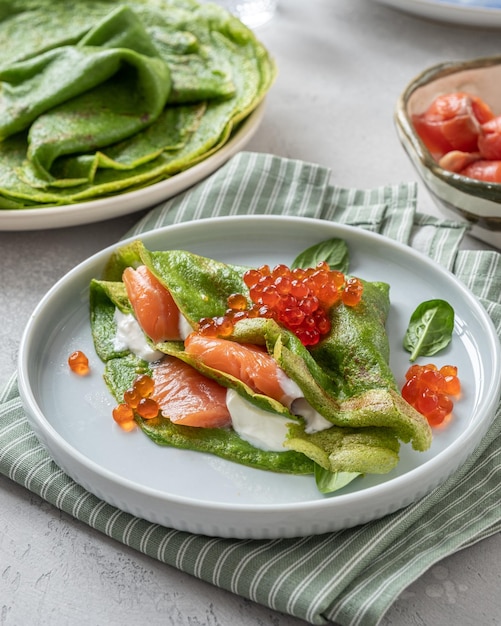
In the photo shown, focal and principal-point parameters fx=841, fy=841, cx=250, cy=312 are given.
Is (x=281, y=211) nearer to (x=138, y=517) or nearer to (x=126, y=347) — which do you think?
(x=126, y=347)

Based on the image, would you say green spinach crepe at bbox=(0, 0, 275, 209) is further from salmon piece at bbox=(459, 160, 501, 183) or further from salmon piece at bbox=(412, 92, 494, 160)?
salmon piece at bbox=(459, 160, 501, 183)

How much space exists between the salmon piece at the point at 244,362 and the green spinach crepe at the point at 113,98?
100 cm

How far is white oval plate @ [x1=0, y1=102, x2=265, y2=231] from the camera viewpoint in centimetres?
271

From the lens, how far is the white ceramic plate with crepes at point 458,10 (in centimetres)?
370

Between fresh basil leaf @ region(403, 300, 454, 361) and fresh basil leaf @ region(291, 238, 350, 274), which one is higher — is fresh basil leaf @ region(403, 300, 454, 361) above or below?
above

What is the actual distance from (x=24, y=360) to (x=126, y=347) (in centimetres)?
26

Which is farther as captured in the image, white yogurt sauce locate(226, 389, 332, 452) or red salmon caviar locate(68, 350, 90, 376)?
red salmon caviar locate(68, 350, 90, 376)

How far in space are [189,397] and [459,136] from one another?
148cm

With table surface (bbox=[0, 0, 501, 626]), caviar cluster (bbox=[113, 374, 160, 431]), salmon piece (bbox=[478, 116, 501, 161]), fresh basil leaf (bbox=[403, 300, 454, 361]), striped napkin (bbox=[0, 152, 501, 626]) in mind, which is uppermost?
A: salmon piece (bbox=[478, 116, 501, 161])

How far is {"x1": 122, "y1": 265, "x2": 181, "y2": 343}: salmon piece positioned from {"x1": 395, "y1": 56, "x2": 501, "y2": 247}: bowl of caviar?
99 cm

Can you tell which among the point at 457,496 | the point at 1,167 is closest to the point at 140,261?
the point at 1,167

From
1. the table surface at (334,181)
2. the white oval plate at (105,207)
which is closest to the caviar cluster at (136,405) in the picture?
the table surface at (334,181)

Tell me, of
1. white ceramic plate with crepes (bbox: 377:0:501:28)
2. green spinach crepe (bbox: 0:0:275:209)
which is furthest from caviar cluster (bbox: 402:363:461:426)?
white ceramic plate with crepes (bbox: 377:0:501:28)

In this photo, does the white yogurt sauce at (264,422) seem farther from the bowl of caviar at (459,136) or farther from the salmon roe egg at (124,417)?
the bowl of caviar at (459,136)
